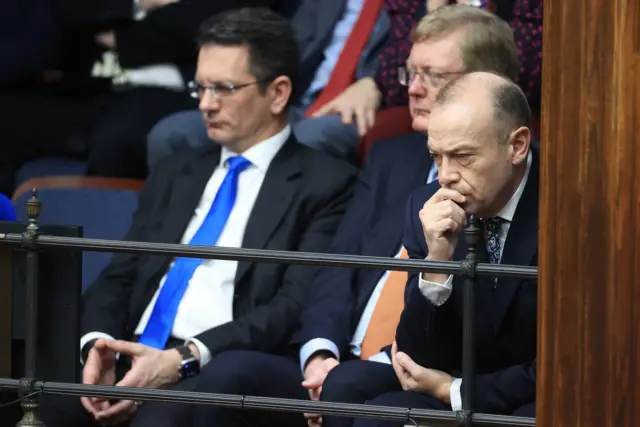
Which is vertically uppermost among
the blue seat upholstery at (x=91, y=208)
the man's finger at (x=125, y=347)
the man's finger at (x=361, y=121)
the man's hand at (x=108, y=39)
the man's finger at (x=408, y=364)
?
the man's hand at (x=108, y=39)

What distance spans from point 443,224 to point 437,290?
179 millimetres

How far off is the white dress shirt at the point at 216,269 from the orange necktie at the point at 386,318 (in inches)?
19.6

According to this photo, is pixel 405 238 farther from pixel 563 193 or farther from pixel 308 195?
pixel 563 193

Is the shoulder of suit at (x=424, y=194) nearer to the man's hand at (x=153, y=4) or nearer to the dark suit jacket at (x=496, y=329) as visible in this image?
the dark suit jacket at (x=496, y=329)

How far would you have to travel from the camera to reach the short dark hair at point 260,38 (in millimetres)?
5258

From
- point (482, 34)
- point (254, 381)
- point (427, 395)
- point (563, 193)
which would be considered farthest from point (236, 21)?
point (563, 193)

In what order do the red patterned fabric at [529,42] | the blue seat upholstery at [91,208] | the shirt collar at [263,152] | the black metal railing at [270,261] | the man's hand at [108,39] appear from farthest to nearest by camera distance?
the man's hand at [108,39] < the blue seat upholstery at [91,208] < the shirt collar at [263,152] < the red patterned fabric at [529,42] < the black metal railing at [270,261]

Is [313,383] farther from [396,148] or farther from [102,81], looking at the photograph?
[102,81]

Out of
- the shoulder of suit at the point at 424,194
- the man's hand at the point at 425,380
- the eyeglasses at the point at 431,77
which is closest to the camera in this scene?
the man's hand at the point at 425,380

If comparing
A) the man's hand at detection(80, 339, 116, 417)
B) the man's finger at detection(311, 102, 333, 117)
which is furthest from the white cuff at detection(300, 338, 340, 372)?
the man's finger at detection(311, 102, 333, 117)

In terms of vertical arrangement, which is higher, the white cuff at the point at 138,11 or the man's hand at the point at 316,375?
the white cuff at the point at 138,11

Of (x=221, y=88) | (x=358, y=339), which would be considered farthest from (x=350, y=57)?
(x=358, y=339)

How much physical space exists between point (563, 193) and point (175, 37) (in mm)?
3392

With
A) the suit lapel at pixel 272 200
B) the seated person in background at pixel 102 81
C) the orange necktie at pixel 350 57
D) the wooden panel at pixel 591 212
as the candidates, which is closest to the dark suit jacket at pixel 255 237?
the suit lapel at pixel 272 200
